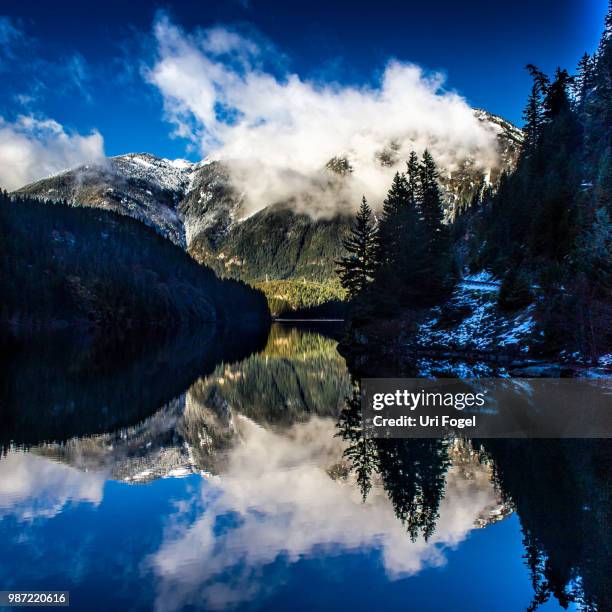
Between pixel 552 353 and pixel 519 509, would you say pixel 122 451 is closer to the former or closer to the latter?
pixel 519 509

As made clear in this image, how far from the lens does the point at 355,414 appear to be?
27.8m

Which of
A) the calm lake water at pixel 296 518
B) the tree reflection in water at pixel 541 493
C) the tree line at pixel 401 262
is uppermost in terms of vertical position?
the tree line at pixel 401 262

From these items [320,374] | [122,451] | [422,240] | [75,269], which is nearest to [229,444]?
[122,451]

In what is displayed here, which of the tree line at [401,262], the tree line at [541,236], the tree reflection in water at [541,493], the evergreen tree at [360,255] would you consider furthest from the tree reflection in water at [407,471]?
the evergreen tree at [360,255]

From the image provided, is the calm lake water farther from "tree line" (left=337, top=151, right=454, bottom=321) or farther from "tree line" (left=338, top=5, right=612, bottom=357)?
"tree line" (left=337, top=151, right=454, bottom=321)

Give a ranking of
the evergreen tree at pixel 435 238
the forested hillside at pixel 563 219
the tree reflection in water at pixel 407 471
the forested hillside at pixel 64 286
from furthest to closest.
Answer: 1. the forested hillside at pixel 64 286
2. the evergreen tree at pixel 435 238
3. the forested hillside at pixel 563 219
4. the tree reflection in water at pixel 407 471

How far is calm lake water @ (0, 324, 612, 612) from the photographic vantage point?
387 inches

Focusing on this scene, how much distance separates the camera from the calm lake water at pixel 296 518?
32.2 feet

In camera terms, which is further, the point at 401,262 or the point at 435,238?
the point at 435,238

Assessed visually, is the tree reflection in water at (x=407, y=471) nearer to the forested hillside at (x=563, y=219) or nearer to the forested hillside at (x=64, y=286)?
the forested hillside at (x=563, y=219)

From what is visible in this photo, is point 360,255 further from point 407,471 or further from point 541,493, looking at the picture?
point 541,493

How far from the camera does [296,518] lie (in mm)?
13484

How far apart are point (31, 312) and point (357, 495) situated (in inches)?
5942

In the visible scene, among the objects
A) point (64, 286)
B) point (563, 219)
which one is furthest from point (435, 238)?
point (64, 286)
